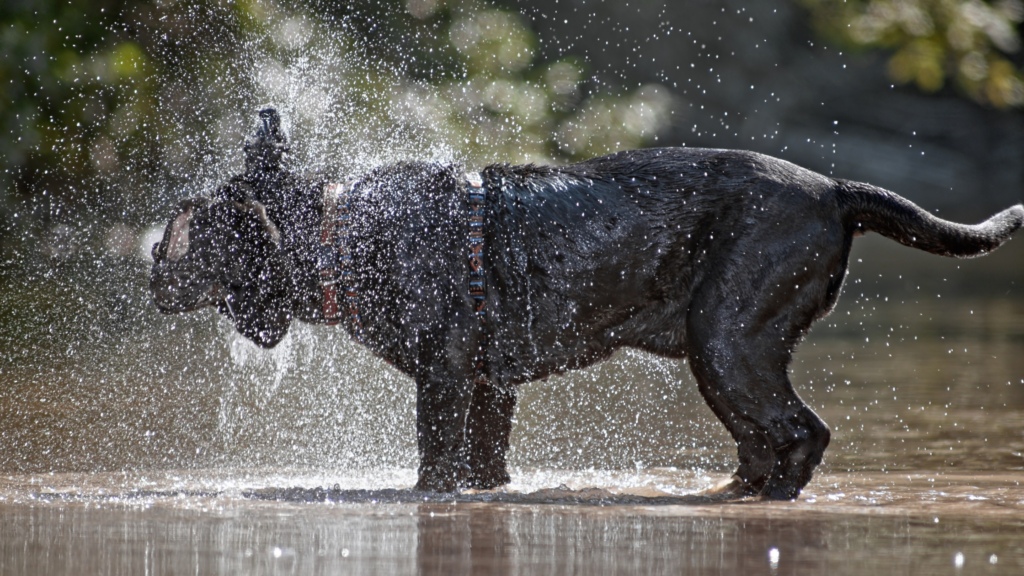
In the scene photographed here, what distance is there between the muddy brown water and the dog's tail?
1.02 metres

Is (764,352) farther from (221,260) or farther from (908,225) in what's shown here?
(221,260)

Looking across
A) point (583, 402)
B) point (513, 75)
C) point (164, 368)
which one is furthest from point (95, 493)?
point (513, 75)

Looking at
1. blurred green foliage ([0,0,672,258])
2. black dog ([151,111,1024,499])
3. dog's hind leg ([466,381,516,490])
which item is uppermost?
blurred green foliage ([0,0,672,258])

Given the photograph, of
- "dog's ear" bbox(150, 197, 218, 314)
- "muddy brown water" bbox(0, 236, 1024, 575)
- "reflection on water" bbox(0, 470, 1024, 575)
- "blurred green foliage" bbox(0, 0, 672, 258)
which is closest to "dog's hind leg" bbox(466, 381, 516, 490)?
"muddy brown water" bbox(0, 236, 1024, 575)

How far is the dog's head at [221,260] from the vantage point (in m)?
4.91

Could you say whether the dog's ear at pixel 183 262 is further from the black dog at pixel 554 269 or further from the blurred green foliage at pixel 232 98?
the blurred green foliage at pixel 232 98

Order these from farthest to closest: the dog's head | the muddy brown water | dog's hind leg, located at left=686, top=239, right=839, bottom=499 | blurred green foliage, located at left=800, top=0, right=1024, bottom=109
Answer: blurred green foliage, located at left=800, top=0, right=1024, bottom=109, the dog's head, dog's hind leg, located at left=686, top=239, right=839, bottom=499, the muddy brown water

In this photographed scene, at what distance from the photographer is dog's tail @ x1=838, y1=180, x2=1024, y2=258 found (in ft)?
15.6

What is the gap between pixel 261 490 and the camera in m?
4.57

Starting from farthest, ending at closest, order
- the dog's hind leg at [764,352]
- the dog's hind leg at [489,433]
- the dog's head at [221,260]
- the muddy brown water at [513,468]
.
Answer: the dog's hind leg at [489,433] < the dog's head at [221,260] < the dog's hind leg at [764,352] < the muddy brown water at [513,468]

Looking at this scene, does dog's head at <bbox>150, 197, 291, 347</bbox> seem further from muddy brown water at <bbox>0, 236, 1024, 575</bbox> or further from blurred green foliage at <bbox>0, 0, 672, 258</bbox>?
blurred green foliage at <bbox>0, 0, 672, 258</bbox>

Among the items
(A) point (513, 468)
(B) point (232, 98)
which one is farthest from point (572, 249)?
(B) point (232, 98)

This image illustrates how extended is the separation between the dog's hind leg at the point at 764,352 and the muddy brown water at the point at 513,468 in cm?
25

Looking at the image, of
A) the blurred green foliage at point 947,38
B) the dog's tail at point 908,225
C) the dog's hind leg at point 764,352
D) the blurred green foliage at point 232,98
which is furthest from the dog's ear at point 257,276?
the blurred green foliage at point 947,38
